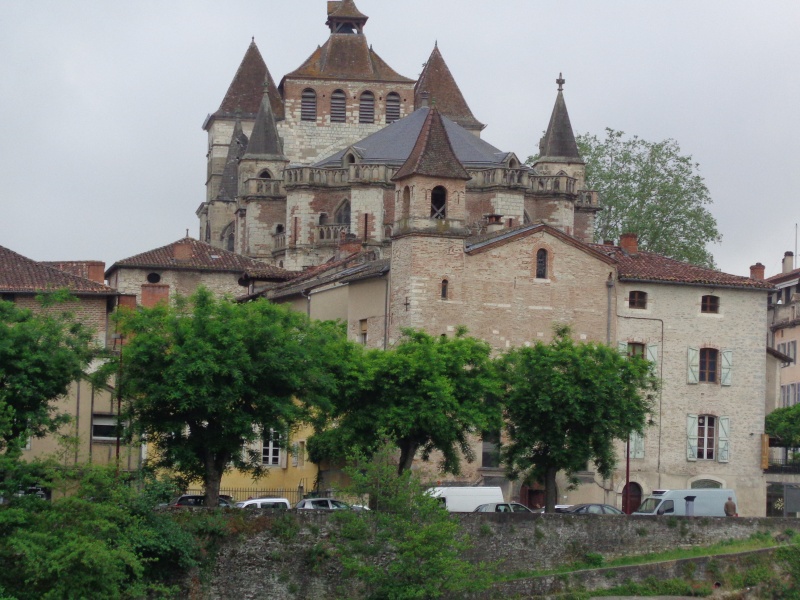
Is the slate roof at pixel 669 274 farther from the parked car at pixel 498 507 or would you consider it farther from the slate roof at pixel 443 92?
the slate roof at pixel 443 92

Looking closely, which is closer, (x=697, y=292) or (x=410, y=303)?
(x=410, y=303)

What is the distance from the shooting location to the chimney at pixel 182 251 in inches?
3605

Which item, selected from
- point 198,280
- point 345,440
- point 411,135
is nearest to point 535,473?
point 345,440

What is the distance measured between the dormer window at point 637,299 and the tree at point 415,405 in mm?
11895

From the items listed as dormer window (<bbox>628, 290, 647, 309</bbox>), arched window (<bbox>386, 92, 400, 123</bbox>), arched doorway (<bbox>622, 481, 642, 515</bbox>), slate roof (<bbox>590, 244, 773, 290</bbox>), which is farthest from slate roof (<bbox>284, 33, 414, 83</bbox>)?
arched doorway (<bbox>622, 481, 642, 515</bbox>)

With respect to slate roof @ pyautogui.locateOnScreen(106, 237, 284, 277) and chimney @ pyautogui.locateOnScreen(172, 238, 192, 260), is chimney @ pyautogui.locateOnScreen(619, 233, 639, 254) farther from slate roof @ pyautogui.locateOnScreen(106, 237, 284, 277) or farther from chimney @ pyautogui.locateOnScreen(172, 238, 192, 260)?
chimney @ pyautogui.locateOnScreen(172, 238, 192, 260)

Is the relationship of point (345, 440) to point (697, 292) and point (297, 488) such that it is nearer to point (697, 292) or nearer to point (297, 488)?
point (297, 488)

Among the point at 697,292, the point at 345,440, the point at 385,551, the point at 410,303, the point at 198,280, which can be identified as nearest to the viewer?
the point at 385,551

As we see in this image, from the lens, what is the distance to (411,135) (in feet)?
324

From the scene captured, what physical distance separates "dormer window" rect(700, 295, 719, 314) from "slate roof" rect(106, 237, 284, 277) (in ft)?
76.1

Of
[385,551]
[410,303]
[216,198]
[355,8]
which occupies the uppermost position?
[355,8]

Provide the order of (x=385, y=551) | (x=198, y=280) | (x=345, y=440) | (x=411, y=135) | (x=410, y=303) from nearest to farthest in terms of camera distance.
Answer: (x=385, y=551)
(x=345, y=440)
(x=410, y=303)
(x=198, y=280)
(x=411, y=135)

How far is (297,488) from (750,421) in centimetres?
1681

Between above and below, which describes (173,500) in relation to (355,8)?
below
